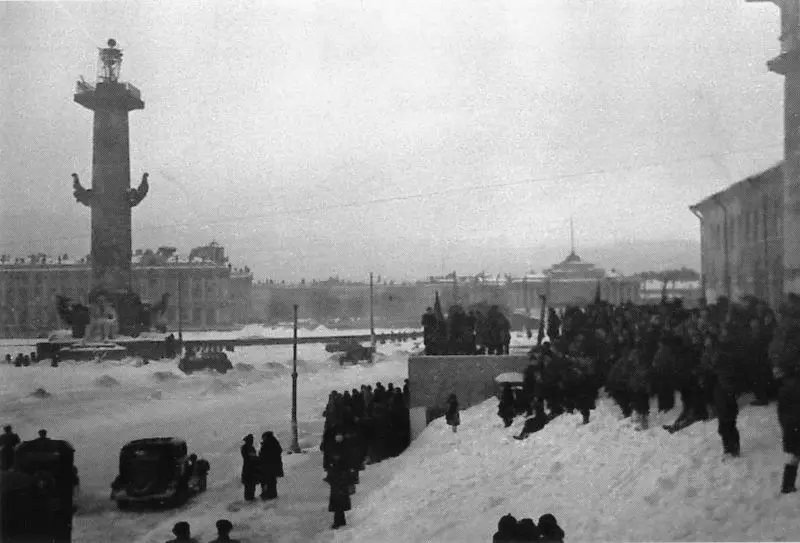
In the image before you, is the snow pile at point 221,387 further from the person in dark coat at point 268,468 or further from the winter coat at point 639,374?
the winter coat at point 639,374

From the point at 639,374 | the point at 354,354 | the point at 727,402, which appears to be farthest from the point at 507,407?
the point at 354,354

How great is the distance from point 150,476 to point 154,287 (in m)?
37.4

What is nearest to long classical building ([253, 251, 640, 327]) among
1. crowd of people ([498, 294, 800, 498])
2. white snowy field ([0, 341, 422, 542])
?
white snowy field ([0, 341, 422, 542])

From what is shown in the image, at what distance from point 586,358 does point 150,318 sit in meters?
25.7

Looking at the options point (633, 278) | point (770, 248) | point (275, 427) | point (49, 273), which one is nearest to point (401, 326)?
point (49, 273)

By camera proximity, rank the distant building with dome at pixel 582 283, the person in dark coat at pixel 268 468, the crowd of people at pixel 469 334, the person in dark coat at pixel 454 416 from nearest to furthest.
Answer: the person in dark coat at pixel 268 468, the person in dark coat at pixel 454 416, the distant building with dome at pixel 582 283, the crowd of people at pixel 469 334

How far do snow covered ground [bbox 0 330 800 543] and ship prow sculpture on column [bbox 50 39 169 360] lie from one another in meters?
10.7

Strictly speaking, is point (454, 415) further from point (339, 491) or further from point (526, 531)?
point (526, 531)

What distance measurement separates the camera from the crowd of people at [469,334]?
14.6 metres

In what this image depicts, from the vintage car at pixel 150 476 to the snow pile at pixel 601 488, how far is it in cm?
284

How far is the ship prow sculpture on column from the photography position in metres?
28.4

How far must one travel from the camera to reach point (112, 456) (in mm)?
13523

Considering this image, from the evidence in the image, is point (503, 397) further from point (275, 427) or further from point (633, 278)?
point (275, 427)

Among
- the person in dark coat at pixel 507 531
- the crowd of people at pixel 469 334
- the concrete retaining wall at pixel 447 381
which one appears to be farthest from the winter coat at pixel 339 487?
the crowd of people at pixel 469 334
